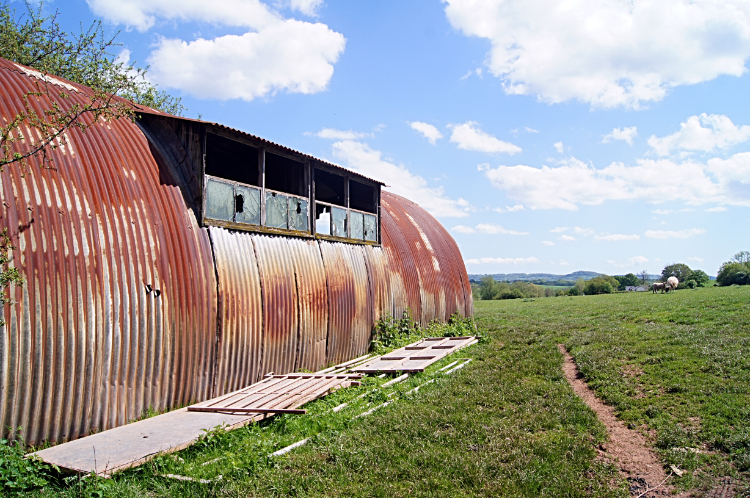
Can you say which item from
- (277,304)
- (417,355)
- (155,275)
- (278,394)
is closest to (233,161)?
(277,304)

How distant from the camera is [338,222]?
15.7 meters

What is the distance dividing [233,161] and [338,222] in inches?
159

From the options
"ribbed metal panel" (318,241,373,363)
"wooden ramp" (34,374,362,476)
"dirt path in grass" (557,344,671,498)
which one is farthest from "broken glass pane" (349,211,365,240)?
"dirt path in grass" (557,344,671,498)

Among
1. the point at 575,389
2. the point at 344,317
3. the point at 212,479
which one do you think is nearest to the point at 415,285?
the point at 344,317

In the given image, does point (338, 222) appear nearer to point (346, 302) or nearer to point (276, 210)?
point (346, 302)

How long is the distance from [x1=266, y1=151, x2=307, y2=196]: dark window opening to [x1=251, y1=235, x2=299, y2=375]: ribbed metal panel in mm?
2454

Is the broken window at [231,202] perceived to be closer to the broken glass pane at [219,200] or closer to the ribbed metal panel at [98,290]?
the broken glass pane at [219,200]

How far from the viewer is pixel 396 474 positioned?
21.2ft

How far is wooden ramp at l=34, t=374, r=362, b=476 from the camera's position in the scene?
21.0 feet

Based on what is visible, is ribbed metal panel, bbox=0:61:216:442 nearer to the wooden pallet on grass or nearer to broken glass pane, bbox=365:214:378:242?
the wooden pallet on grass

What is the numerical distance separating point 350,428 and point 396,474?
1908 millimetres

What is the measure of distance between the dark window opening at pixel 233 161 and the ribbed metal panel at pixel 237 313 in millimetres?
4405

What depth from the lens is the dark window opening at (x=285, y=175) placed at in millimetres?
14382

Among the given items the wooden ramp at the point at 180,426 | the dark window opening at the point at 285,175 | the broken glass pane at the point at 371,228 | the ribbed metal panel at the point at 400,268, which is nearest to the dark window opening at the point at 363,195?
the broken glass pane at the point at 371,228
